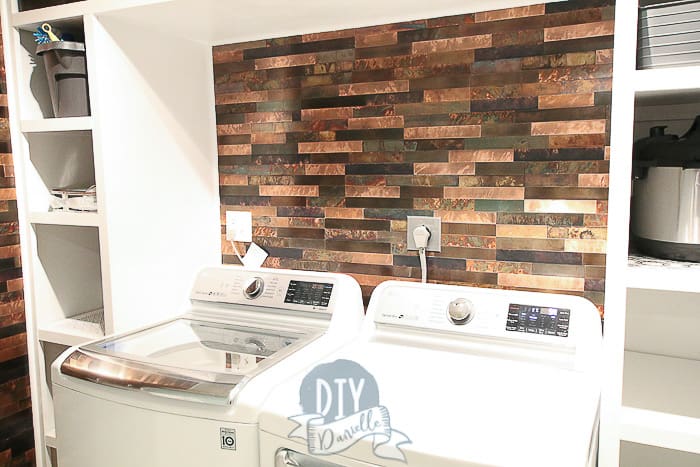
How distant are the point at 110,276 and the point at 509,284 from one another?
1174mm

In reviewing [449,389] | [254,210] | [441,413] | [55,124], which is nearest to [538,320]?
[449,389]

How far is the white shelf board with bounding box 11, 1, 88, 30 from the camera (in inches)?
64.5

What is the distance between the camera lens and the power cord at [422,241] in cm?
172

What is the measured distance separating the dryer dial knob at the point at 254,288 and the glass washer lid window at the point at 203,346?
10 cm

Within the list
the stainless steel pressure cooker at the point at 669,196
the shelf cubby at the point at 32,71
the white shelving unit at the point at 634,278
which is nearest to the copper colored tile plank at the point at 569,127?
the white shelving unit at the point at 634,278

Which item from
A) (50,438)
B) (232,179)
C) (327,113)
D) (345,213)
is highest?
(327,113)

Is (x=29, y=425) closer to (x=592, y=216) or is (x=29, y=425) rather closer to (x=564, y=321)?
(x=564, y=321)

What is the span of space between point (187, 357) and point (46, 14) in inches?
44.1

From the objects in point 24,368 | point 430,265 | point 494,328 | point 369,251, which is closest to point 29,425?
point 24,368

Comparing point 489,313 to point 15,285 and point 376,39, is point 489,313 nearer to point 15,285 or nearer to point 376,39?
point 376,39

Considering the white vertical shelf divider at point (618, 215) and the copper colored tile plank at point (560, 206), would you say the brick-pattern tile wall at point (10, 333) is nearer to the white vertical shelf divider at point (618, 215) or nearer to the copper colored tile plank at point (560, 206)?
the copper colored tile plank at point (560, 206)

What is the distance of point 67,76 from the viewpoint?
5.57 ft

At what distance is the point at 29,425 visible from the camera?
196 cm

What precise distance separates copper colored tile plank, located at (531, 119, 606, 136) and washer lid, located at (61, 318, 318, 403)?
0.84 metres
